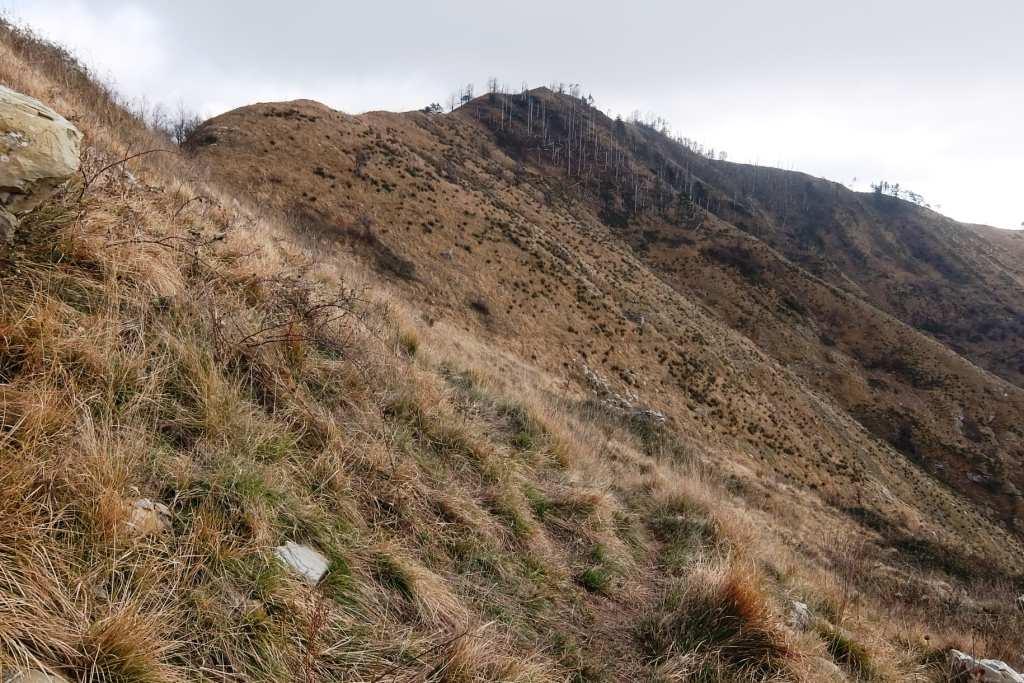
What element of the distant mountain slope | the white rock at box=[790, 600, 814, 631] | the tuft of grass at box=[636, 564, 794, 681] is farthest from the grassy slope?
the distant mountain slope

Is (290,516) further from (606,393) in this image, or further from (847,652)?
(606,393)

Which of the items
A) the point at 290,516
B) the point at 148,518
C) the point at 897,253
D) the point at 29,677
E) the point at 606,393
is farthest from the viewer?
the point at 897,253

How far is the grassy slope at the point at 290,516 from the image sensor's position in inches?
75.3

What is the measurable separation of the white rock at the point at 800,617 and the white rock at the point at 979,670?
142cm

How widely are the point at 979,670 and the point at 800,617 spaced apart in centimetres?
178

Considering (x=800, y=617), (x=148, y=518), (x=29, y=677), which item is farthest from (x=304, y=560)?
(x=800, y=617)

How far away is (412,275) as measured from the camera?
901 inches

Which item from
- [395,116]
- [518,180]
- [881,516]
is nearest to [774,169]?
[518,180]

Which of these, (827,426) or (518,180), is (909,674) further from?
(518,180)

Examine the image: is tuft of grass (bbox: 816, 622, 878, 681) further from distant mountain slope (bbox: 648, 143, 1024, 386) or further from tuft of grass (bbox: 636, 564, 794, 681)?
distant mountain slope (bbox: 648, 143, 1024, 386)

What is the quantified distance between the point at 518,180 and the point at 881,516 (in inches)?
2165

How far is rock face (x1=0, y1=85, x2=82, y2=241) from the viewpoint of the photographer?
108 inches

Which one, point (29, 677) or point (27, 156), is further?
point (27, 156)

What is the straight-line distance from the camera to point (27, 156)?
2857 mm
